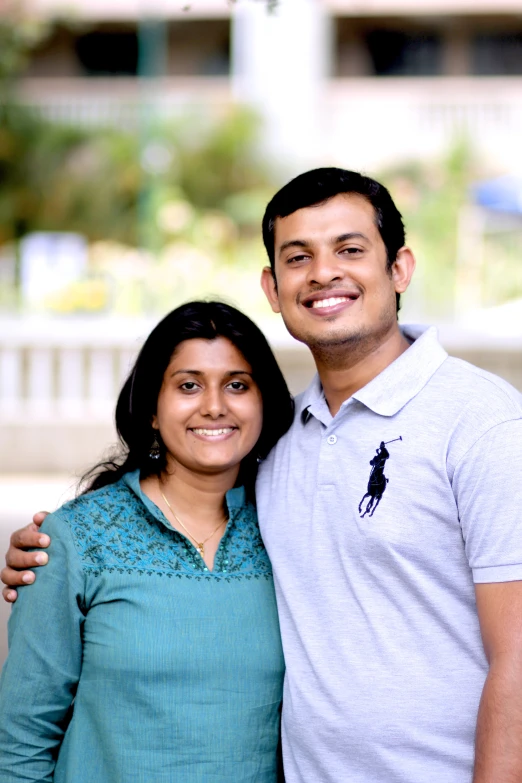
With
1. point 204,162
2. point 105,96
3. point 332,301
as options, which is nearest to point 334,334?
point 332,301

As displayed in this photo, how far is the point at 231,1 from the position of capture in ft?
8.77

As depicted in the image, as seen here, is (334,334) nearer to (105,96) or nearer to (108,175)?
(108,175)

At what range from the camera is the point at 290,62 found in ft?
51.5

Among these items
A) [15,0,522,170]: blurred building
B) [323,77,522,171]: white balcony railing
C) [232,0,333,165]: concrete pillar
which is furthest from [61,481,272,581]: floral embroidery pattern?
[323,77,522,171]: white balcony railing

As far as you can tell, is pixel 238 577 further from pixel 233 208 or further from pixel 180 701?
pixel 233 208

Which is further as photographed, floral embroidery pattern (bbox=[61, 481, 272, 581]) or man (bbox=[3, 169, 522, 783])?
floral embroidery pattern (bbox=[61, 481, 272, 581])

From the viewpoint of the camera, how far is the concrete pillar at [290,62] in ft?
50.5

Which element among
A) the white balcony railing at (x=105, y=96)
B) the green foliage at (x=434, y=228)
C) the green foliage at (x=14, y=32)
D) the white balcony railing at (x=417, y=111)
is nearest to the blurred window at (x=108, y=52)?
the white balcony railing at (x=105, y=96)

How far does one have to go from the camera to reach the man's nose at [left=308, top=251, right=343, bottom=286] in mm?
2154

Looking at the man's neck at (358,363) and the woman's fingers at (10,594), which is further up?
the man's neck at (358,363)

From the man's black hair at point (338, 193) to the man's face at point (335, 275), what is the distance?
15 millimetres

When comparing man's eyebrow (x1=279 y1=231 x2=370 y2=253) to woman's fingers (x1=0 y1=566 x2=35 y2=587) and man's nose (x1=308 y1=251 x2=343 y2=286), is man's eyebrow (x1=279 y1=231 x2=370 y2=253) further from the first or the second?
woman's fingers (x1=0 y1=566 x2=35 y2=587)

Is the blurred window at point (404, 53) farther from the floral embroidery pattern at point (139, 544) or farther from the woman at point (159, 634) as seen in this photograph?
the floral embroidery pattern at point (139, 544)

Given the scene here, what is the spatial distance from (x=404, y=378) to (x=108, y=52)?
57.1 feet
